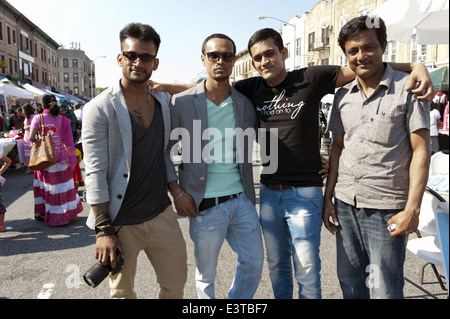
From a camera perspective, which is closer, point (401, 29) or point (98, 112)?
point (98, 112)

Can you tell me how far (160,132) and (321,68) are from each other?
1364 mm

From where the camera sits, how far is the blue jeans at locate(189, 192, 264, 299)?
2631 mm

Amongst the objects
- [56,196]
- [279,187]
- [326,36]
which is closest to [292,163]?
[279,187]

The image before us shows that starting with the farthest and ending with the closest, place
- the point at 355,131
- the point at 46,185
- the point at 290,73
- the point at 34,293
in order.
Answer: the point at 46,185
the point at 34,293
the point at 290,73
the point at 355,131

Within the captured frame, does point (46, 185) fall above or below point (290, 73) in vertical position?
below

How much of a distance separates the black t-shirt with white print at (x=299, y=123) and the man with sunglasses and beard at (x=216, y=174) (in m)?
0.24

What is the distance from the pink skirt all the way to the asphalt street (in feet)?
0.54

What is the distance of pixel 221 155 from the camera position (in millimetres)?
2670

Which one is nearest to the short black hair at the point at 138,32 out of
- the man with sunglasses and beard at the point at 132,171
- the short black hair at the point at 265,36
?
the man with sunglasses and beard at the point at 132,171

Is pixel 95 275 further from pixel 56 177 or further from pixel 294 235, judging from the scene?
pixel 56 177

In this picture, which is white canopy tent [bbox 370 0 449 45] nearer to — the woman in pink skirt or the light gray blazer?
the light gray blazer

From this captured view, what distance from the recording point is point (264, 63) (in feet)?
8.89

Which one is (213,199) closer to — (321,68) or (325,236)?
(321,68)
